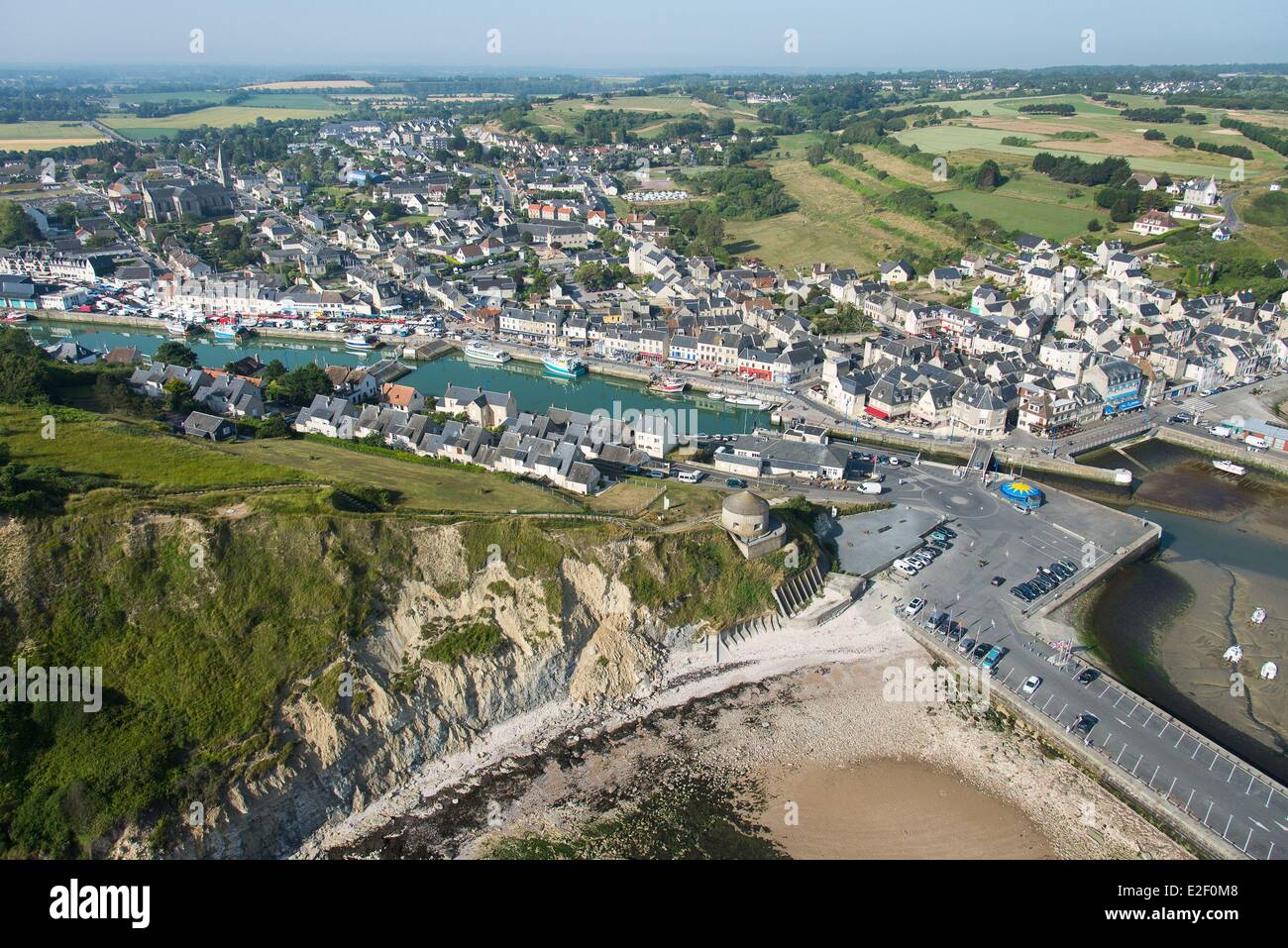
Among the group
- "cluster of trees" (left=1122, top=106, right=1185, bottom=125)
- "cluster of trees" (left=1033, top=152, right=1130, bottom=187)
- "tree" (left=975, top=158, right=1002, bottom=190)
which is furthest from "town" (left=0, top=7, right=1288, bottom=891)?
"cluster of trees" (left=1122, top=106, right=1185, bottom=125)

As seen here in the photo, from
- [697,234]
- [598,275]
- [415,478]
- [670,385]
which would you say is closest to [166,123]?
[697,234]

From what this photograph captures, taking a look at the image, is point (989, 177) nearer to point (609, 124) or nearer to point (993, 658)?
point (609, 124)

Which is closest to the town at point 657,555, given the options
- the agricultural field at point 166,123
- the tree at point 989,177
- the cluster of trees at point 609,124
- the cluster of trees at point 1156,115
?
the tree at point 989,177

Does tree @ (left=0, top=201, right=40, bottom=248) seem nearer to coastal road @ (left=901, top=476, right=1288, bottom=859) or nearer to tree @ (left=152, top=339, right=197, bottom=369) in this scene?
tree @ (left=152, top=339, right=197, bottom=369)

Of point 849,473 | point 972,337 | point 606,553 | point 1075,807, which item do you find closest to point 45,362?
point 606,553

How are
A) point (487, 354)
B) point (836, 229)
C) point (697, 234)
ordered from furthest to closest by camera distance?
point (836, 229) → point (697, 234) → point (487, 354)

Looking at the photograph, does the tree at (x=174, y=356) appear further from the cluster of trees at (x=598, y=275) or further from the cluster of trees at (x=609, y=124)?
the cluster of trees at (x=609, y=124)

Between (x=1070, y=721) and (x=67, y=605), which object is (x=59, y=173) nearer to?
(x=67, y=605)
